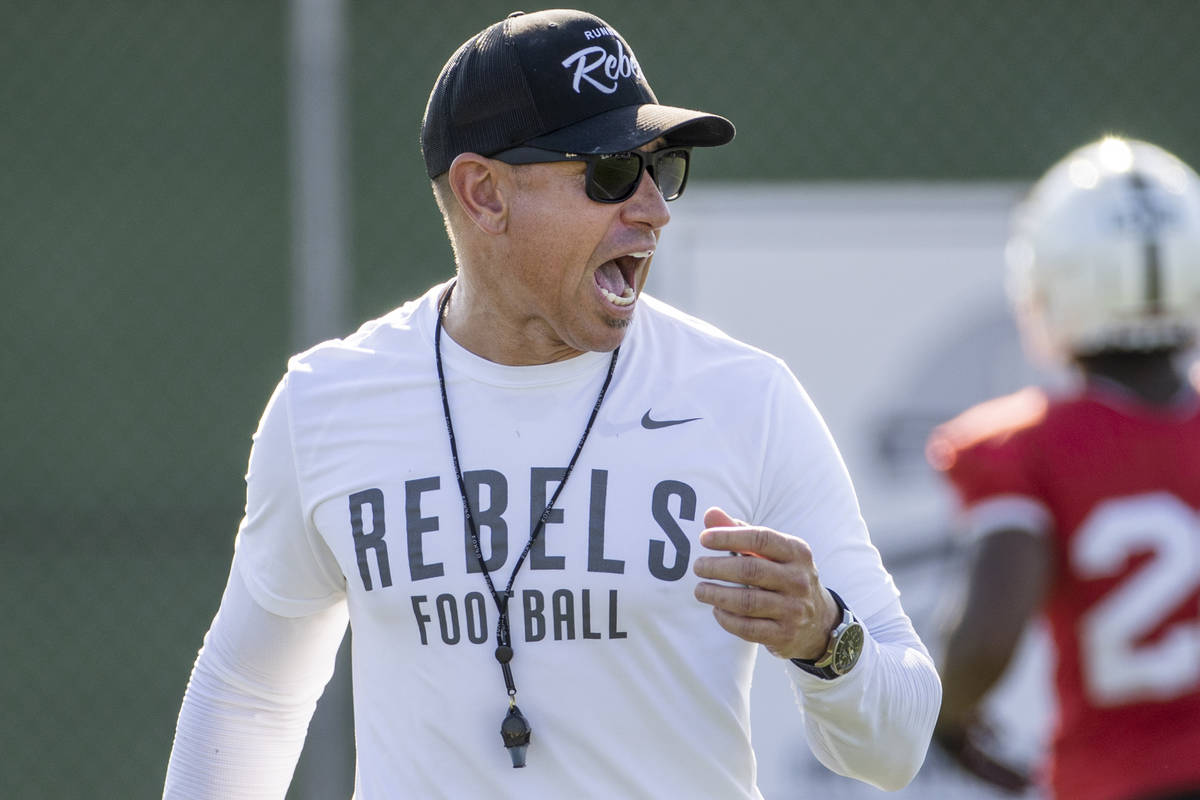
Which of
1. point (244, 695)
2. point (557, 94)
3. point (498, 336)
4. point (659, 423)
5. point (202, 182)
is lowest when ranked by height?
point (244, 695)

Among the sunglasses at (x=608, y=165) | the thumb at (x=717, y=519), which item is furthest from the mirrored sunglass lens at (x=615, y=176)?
the thumb at (x=717, y=519)

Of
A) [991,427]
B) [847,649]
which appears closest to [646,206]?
[847,649]

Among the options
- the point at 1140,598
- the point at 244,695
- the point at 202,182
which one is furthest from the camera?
the point at 202,182

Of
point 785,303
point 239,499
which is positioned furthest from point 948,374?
point 239,499

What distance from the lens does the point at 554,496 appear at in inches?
90.9

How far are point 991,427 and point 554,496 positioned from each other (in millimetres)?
1332

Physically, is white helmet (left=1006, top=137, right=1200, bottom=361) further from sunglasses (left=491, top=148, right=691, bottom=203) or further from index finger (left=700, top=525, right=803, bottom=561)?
index finger (left=700, top=525, right=803, bottom=561)

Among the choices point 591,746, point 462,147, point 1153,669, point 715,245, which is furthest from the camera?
point 715,245

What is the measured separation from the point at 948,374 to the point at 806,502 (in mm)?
3712

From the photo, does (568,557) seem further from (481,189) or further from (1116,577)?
(1116,577)

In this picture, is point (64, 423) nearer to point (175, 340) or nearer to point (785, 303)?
point (175, 340)

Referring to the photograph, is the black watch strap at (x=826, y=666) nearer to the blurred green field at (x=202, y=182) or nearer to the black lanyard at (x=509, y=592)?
the black lanyard at (x=509, y=592)

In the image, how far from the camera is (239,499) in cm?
674

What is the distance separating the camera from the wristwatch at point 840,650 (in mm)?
2059
